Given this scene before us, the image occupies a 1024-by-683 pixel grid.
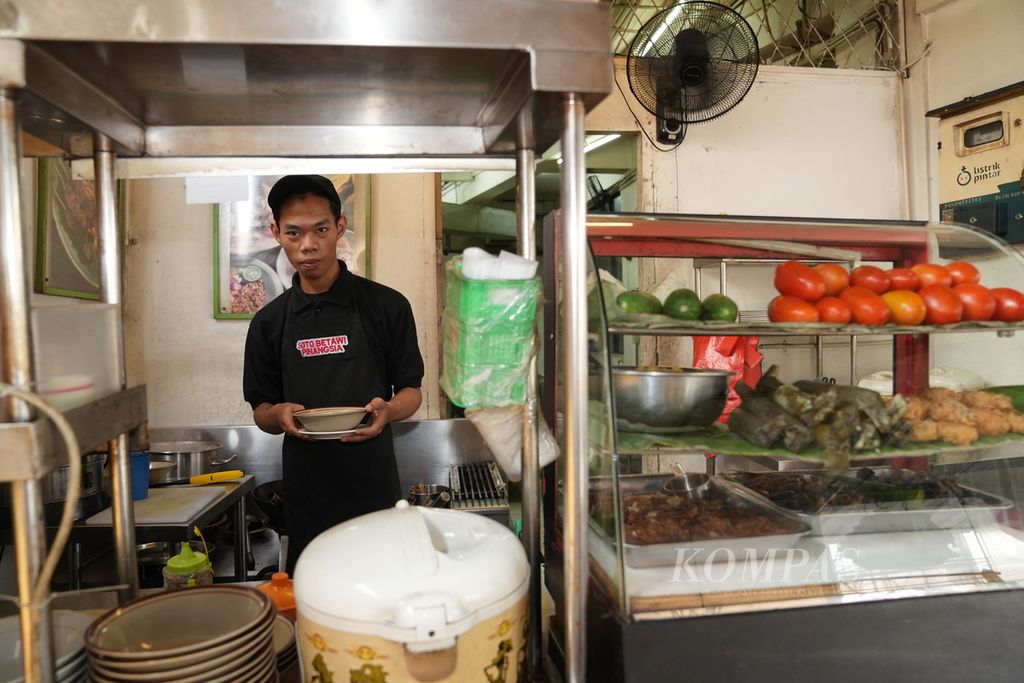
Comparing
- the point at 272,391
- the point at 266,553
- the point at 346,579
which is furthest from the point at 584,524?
the point at 266,553

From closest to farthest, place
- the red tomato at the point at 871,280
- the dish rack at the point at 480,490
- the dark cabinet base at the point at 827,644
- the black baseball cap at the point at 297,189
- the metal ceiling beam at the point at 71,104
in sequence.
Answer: the metal ceiling beam at the point at 71,104, the dark cabinet base at the point at 827,644, the red tomato at the point at 871,280, the black baseball cap at the point at 297,189, the dish rack at the point at 480,490

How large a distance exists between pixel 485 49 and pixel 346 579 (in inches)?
31.2

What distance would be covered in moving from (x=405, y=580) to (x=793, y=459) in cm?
87

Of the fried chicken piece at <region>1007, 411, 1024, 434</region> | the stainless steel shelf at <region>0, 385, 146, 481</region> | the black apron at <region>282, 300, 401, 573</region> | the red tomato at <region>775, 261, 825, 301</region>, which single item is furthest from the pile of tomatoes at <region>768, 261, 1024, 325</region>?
the black apron at <region>282, 300, 401, 573</region>

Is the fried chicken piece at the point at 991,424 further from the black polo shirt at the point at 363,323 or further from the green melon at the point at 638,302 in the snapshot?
the black polo shirt at the point at 363,323

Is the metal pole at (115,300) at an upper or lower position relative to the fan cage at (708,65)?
lower

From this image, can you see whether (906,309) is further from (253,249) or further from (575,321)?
(253,249)

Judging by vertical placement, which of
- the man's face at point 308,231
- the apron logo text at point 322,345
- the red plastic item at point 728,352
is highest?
the man's face at point 308,231

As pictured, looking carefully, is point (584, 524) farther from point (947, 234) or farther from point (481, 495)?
point (481, 495)

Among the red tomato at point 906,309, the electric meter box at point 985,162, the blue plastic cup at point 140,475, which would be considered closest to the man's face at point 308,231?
the blue plastic cup at point 140,475

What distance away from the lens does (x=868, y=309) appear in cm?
126

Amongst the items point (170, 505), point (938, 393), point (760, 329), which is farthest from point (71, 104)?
point (170, 505)

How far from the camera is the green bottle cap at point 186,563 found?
52.1 inches

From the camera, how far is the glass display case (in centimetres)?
112
